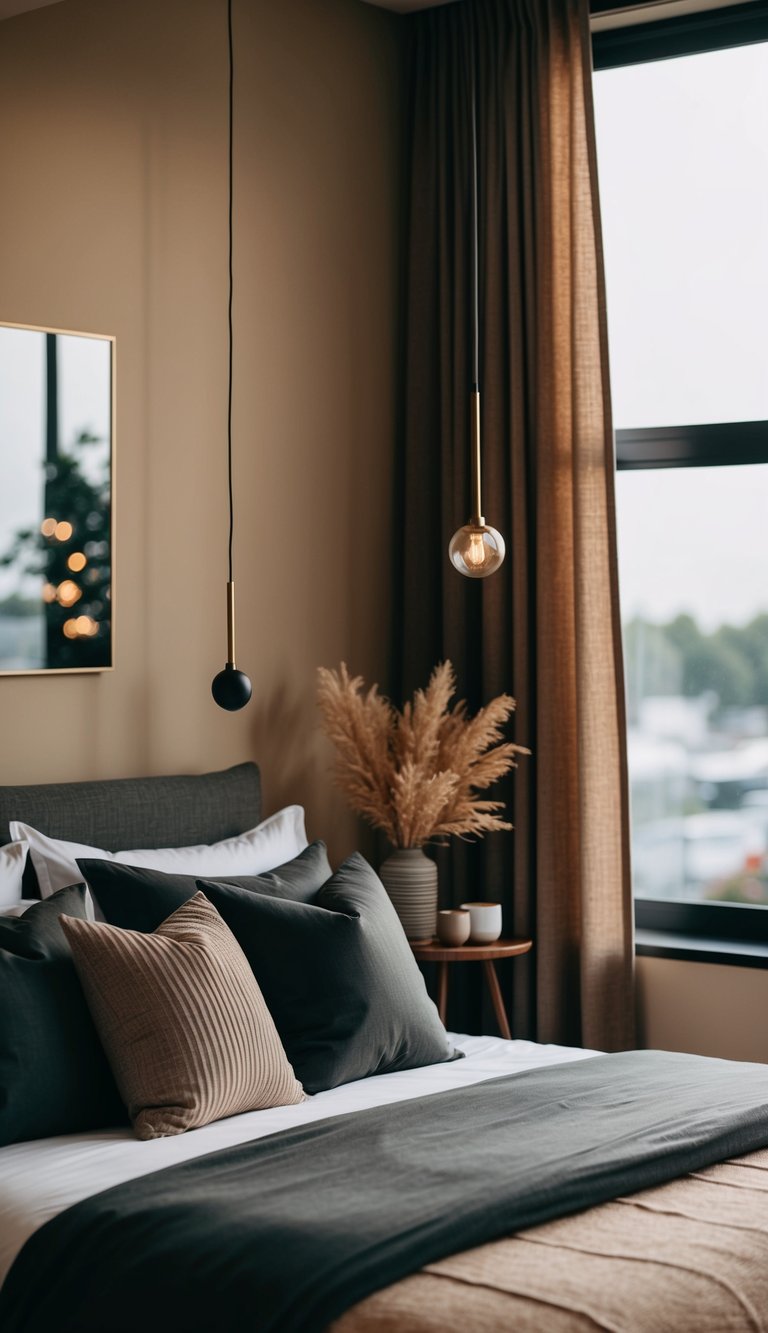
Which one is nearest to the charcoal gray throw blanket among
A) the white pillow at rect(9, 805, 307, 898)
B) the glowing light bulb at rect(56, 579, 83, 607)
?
the white pillow at rect(9, 805, 307, 898)

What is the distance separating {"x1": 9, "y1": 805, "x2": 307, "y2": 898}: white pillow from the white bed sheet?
0.66m

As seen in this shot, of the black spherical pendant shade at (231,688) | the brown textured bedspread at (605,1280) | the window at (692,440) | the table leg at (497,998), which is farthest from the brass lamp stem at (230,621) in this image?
the brown textured bedspread at (605,1280)

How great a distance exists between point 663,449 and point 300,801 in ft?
4.70

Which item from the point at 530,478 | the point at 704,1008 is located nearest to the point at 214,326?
the point at 530,478

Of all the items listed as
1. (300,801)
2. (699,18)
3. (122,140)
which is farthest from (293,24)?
(300,801)

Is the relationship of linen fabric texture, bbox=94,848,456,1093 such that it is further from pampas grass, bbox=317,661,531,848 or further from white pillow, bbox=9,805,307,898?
pampas grass, bbox=317,661,531,848

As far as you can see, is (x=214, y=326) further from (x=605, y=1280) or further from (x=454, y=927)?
(x=605, y=1280)

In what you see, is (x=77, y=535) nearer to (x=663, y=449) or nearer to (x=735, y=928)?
(x=663, y=449)

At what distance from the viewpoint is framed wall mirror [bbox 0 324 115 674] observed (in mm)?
3594

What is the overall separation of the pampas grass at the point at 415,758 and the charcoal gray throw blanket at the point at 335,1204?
4.44 ft

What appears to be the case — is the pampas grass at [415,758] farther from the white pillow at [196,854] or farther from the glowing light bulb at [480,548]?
the glowing light bulb at [480,548]

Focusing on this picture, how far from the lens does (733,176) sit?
4355 millimetres

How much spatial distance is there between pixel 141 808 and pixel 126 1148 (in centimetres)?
115

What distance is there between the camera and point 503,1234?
220 cm
